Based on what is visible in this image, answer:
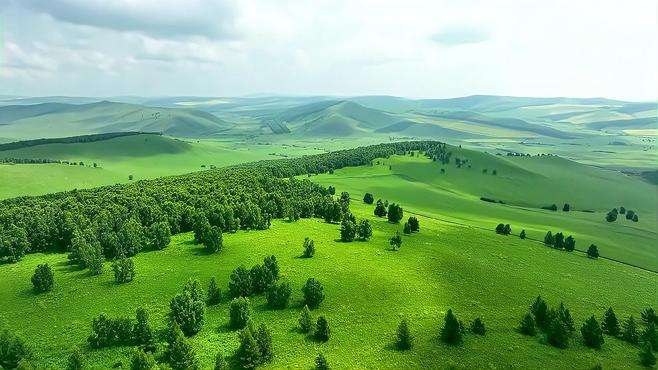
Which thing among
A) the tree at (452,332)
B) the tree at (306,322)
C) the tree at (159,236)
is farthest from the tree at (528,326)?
the tree at (159,236)

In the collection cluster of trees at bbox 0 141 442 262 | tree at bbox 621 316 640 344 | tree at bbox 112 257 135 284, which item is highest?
cluster of trees at bbox 0 141 442 262

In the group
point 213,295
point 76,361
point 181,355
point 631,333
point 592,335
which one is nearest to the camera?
point 181,355

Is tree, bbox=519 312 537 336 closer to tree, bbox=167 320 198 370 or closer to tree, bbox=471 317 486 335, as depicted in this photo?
tree, bbox=471 317 486 335

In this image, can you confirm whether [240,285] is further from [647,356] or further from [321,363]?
[647,356]

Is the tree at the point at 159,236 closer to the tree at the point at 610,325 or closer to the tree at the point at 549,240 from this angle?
the tree at the point at 610,325

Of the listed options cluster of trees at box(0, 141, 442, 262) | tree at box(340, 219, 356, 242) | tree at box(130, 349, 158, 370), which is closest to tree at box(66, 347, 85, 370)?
tree at box(130, 349, 158, 370)

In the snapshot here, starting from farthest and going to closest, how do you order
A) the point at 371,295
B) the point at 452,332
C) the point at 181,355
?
the point at 371,295
the point at 452,332
the point at 181,355

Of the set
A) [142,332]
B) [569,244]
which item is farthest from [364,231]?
[142,332]
